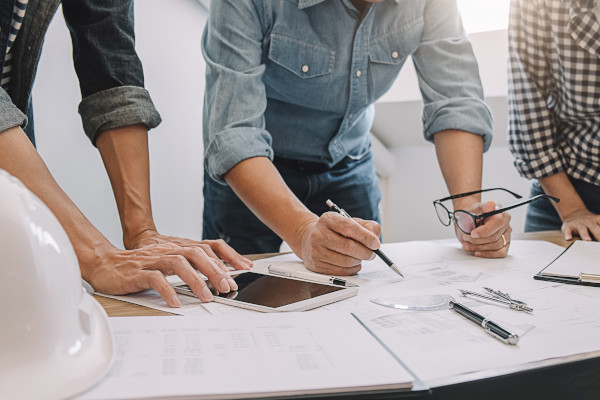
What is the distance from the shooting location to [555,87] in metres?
1.27

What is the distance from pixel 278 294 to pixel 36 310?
303mm

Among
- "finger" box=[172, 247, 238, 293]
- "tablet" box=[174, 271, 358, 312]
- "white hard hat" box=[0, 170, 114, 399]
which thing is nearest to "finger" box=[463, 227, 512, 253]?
"tablet" box=[174, 271, 358, 312]

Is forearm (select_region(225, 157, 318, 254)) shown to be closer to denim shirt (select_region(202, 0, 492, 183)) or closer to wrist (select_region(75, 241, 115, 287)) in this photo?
denim shirt (select_region(202, 0, 492, 183))

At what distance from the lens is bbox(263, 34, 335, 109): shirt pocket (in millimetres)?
1027

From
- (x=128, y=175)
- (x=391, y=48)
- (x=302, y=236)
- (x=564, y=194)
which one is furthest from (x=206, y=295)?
(x=564, y=194)

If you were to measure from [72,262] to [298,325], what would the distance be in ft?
0.72

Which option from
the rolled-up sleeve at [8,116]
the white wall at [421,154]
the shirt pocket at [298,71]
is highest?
the shirt pocket at [298,71]

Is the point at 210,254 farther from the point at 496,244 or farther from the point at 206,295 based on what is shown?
the point at 496,244

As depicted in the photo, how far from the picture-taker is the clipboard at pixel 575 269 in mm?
716

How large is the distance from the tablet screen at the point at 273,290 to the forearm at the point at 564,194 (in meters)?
0.83

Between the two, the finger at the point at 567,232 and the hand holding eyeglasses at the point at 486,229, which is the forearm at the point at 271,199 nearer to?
the hand holding eyeglasses at the point at 486,229

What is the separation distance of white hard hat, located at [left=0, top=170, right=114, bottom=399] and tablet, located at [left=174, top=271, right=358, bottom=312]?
0.22 m

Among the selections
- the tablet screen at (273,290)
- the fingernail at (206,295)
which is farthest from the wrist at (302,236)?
the fingernail at (206,295)

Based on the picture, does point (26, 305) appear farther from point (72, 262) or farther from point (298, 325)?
point (298, 325)
